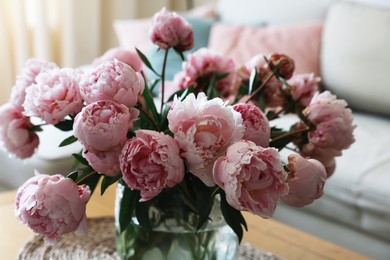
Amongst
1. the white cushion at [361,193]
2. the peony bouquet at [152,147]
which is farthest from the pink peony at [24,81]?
the white cushion at [361,193]

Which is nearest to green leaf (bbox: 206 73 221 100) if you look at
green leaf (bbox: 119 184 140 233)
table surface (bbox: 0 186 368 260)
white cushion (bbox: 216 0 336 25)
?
green leaf (bbox: 119 184 140 233)

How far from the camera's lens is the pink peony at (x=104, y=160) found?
695mm

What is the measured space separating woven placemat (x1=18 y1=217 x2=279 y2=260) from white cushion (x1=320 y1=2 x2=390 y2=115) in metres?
1.20

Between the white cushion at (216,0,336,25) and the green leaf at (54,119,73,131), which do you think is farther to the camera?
the white cushion at (216,0,336,25)

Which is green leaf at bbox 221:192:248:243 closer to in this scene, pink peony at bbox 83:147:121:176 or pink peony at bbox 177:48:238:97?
pink peony at bbox 83:147:121:176

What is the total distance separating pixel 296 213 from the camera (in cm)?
178

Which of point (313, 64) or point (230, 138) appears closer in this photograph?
point (230, 138)

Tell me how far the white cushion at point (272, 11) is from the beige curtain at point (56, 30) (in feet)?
2.34

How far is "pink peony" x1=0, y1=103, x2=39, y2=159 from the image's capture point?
84 centimetres

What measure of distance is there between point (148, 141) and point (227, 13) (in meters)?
2.07

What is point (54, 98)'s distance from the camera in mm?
735

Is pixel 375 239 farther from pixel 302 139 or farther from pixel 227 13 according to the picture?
pixel 227 13

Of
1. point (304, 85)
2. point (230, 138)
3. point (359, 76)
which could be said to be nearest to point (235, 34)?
point (359, 76)

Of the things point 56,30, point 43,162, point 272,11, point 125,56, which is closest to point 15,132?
point 125,56
